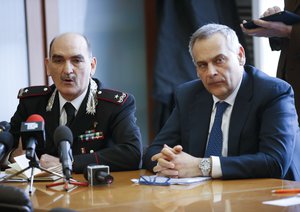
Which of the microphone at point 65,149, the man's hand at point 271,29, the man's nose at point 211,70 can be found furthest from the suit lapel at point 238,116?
the microphone at point 65,149

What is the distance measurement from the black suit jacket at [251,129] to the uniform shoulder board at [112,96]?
37 cm

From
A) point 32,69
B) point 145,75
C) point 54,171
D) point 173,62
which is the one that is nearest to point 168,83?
point 173,62

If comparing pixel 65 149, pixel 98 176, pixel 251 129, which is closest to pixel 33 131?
pixel 65 149

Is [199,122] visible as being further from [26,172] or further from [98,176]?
[26,172]

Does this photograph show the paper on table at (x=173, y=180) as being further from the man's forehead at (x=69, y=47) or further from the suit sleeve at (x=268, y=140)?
the man's forehead at (x=69, y=47)

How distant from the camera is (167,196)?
2.62 m

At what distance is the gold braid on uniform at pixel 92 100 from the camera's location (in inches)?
147

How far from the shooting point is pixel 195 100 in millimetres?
3467

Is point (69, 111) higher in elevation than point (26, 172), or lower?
higher

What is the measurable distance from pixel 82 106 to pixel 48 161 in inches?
19.6

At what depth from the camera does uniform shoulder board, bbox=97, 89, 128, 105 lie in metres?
3.76

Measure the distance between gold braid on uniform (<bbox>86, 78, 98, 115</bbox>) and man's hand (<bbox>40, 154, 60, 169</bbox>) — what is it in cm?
44

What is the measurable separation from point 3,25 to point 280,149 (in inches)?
107

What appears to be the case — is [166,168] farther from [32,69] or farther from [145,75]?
[145,75]
